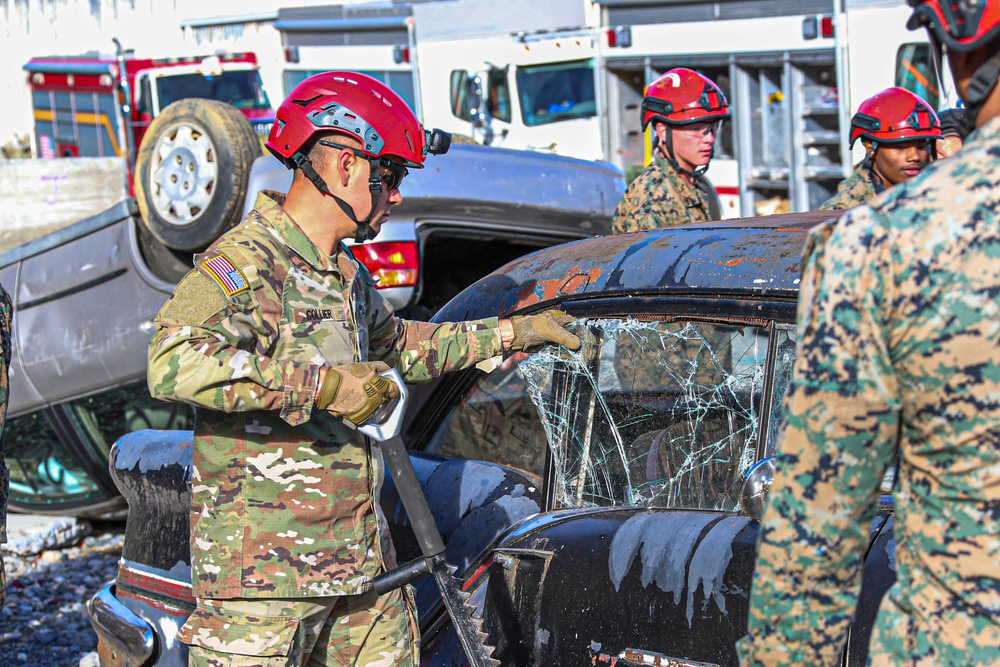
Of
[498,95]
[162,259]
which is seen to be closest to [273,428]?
[162,259]

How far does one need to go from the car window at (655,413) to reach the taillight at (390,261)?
2717 mm

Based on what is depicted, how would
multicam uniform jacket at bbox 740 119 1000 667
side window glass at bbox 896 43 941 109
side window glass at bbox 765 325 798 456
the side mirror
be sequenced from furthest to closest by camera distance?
side window glass at bbox 896 43 941 109 < side window glass at bbox 765 325 798 456 < the side mirror < multicam uniform jacket at bbox 740 119 1000 667

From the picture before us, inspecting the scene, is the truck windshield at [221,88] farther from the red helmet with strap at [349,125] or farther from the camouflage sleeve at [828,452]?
the camouflage sleeve at [828,452]

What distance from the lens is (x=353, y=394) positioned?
7.41 ft

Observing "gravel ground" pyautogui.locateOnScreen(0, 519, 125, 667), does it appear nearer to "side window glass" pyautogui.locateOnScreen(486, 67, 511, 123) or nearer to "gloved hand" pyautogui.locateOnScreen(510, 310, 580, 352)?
"gloved hand" pyautogui.locateOnScreen(510, 310, 580, 352)

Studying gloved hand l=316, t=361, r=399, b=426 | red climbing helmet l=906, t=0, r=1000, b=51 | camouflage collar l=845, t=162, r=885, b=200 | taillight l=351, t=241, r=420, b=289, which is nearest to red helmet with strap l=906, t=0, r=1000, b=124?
red climbing helmet l=906, t=0, r=1000, b=51

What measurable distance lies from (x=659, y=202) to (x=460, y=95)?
33.8 feet

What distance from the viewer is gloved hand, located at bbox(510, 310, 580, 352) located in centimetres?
253

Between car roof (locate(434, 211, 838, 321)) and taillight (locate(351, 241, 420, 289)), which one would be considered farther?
taillight (locate(351, 241, 420, 289))

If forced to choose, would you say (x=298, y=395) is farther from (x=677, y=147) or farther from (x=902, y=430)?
(x=677, y=147)

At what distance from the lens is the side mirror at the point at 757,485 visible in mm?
1875

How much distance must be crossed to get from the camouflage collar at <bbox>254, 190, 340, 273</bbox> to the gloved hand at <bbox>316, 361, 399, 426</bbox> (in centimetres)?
28

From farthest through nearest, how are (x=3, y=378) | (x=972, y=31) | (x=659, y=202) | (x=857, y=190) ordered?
(x=857, y=190) < (x=659, y=202) < (x=3, y=378) < (x=972, y=31)

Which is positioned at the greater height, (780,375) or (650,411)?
(780,375)
